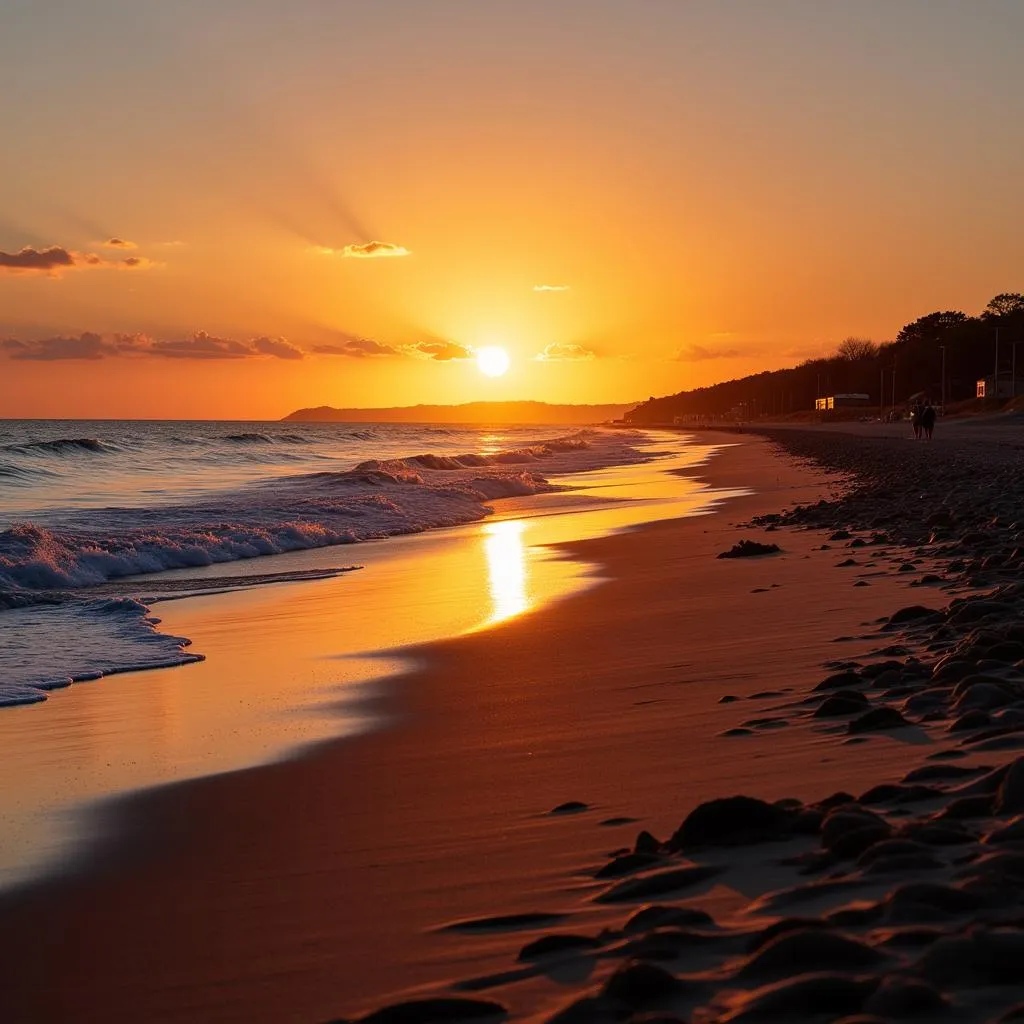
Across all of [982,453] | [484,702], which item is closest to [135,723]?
[484,702]

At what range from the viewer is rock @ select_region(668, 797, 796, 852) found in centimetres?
297

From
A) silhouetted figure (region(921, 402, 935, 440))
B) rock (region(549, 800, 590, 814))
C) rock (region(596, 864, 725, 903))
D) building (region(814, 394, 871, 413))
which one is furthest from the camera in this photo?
building (region(814, 394, 871, 413))

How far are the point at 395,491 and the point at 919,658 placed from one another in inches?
868

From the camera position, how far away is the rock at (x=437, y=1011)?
2256 mm

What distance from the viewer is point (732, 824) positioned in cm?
300

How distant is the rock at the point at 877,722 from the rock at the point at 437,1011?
2161 mm

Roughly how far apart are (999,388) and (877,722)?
350 ft

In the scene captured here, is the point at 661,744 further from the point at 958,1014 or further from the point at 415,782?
the point at 958,1014

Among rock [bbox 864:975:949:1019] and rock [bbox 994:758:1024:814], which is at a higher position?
rock [bbox 994:758:1024:814]

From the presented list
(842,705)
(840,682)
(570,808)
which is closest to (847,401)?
(840,682)

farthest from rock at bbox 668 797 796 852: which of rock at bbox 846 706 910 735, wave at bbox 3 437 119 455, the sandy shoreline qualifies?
wave at bbox 3 437 119 455

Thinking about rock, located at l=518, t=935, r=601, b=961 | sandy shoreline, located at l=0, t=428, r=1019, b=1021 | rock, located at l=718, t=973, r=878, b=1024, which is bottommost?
sandy shoreline, located at l=0, t=428, r=1019, b=1021

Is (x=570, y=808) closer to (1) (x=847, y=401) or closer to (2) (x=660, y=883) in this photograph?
(2) (x=660, y=883)

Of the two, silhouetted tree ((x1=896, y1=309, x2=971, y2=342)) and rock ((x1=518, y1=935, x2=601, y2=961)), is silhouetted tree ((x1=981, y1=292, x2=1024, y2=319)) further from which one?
rock ((x1=518, y1=935, x2=601, y2=961))
